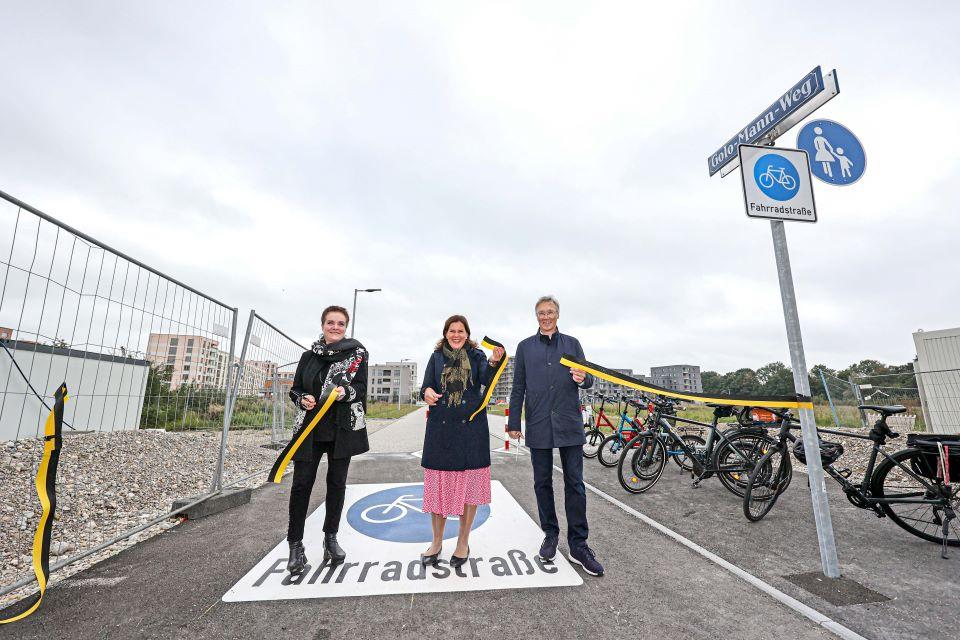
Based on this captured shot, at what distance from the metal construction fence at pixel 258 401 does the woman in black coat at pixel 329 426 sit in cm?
179

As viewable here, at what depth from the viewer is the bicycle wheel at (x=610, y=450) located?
7.34 meters

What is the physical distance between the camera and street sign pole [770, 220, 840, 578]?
9.78 feet

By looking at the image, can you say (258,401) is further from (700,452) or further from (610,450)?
(700,452)

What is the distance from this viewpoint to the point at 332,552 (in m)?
3.17

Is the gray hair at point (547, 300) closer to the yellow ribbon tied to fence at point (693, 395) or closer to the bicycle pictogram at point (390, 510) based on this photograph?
the yellow ribbon tied to fence at point (693, 395)

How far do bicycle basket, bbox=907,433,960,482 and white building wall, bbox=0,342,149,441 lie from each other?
6929 millimetres

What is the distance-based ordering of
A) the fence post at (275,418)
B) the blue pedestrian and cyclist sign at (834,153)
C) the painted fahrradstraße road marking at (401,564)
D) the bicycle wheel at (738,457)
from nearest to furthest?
the painted fahrradstraße road marking at (401,564)
the blue pedestrian and cyclist sign at (834,153)
the bicycle wheel at (738,457)
the fence post at (275,418)

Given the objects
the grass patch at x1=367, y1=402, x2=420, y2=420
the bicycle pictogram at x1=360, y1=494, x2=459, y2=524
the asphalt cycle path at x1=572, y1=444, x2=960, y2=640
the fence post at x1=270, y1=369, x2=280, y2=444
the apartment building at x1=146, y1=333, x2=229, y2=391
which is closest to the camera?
the asphalt cycle path at x1=572, y1=444, x2=960, y2=640

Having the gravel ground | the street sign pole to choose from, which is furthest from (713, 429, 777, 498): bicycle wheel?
the gravel ground

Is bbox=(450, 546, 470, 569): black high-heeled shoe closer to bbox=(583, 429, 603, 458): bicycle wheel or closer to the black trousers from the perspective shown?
the black trousers

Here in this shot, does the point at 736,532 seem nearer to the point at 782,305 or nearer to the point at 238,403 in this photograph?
the point at 782,305

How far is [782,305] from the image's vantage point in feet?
10.7

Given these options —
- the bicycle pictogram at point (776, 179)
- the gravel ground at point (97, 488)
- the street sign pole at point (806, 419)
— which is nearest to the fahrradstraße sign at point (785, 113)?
the bicycle pictogram at point (776, 179)

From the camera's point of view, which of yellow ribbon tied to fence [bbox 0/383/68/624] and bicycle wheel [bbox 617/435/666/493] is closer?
yellow ribbon tied to fence [bbox 0/383/68/624]
